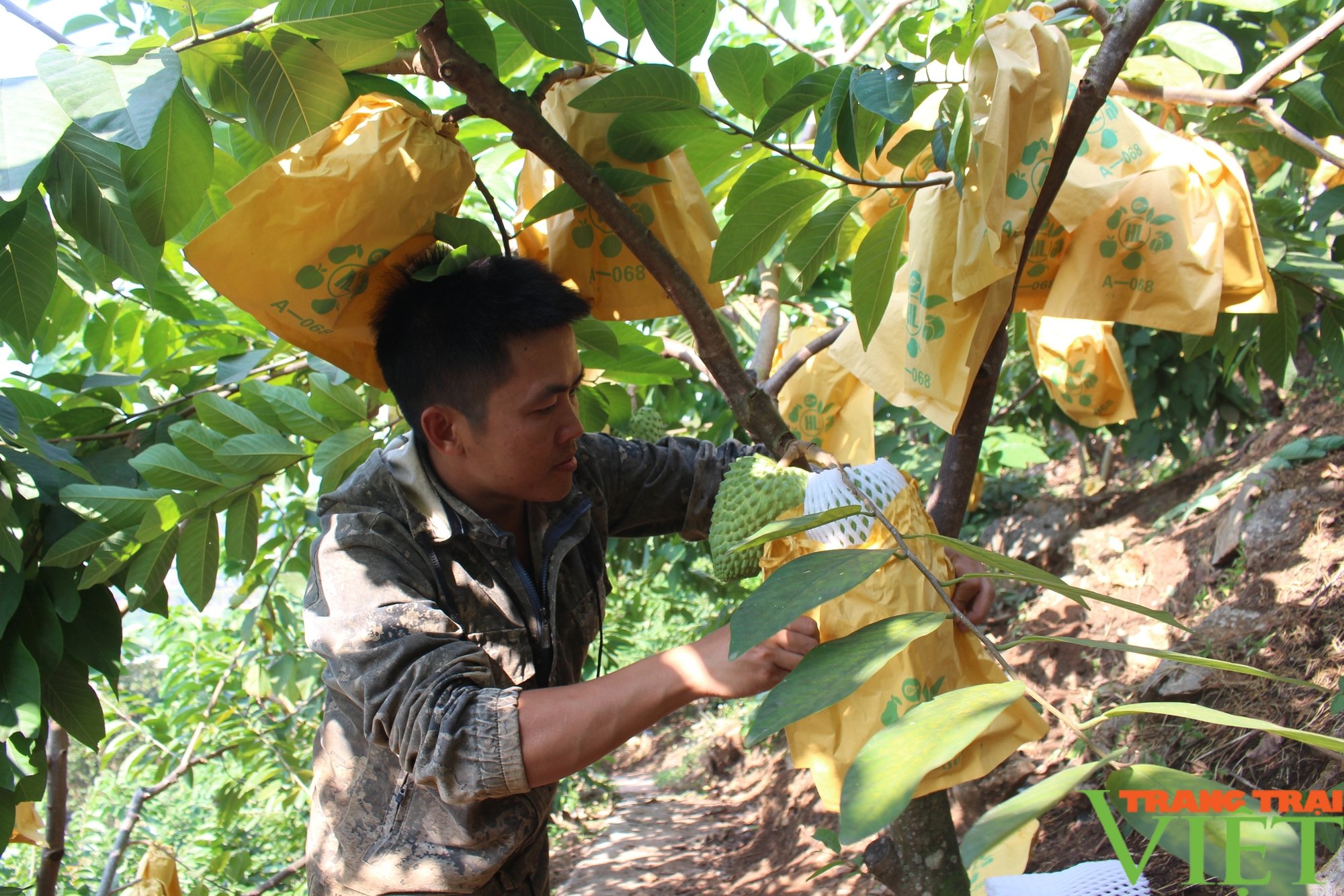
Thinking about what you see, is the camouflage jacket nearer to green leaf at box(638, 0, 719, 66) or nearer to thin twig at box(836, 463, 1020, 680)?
thin twig at box(836, 463, 1020, 680)

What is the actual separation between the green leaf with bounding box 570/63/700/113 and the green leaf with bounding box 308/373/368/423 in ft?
2.72

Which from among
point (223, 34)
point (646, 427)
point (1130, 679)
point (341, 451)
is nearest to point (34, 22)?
point (223, 34)

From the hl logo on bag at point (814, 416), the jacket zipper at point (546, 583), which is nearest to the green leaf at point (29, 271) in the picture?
the jacket zipper at point (546, 583)

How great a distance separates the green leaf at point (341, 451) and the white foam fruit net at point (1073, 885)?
1.25m

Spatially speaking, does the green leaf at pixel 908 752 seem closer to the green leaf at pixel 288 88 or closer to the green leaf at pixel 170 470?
the green leaf at pixel 288 88

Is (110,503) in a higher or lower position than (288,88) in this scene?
lower

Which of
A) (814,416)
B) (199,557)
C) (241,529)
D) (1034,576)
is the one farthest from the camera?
(814,416)

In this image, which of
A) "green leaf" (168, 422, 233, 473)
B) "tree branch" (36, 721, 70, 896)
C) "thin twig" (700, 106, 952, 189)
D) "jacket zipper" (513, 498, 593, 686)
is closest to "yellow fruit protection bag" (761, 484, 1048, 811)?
"thin twig" (700, 106, 952, 189)

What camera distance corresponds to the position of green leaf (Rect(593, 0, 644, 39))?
1.24 metres

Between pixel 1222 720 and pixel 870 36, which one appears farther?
pixel 870 36

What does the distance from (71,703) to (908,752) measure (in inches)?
59.0

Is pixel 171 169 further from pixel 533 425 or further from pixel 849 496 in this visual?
pixel 849 496

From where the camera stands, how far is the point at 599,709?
1106 mm

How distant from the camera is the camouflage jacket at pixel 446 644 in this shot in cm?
117
